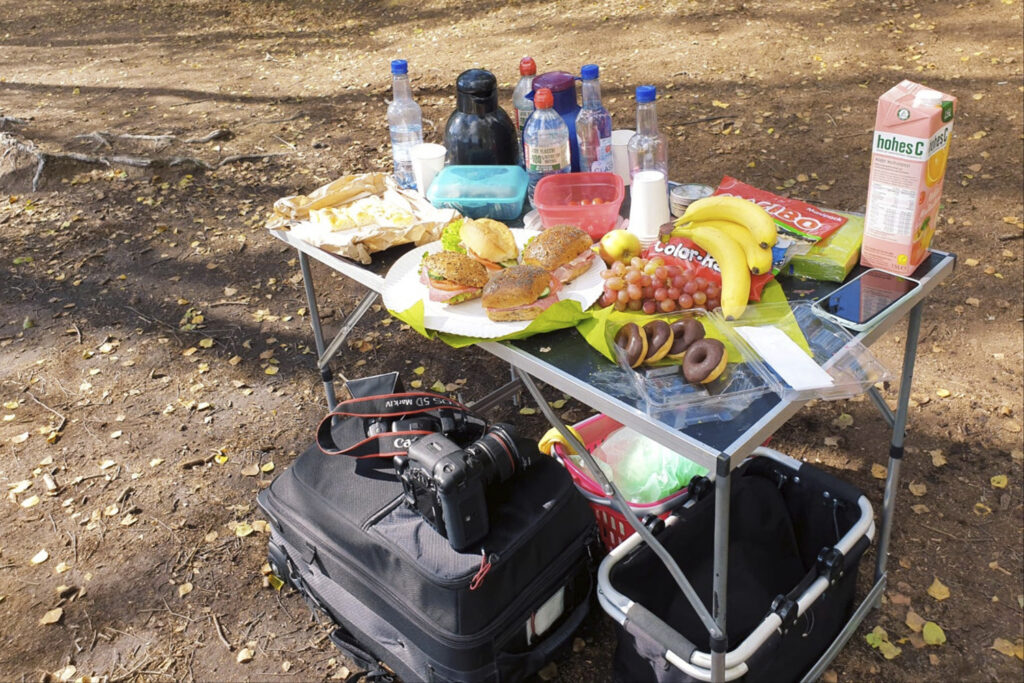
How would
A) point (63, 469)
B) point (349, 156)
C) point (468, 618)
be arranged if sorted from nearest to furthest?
point (468, 618)
point (63, 469)
point (349, 156)

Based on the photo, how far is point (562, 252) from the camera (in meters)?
2.18

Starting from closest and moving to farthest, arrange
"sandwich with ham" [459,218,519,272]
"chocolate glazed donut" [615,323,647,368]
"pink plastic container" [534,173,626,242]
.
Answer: "chocolate glazed donut" [615,323,647,368]
"sandwich with ham" [459,218,519,272]
"pink plastic container" [534,173,626,242]

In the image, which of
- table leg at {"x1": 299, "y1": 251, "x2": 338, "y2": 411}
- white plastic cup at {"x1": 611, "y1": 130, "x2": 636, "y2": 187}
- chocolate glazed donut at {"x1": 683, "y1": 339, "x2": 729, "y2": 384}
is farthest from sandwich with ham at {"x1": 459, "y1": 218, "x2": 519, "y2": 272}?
table leg at {"x1": 299, "y1": 251, "x2": 338, "y2": 411}

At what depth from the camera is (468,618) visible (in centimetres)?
212

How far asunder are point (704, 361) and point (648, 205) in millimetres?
639

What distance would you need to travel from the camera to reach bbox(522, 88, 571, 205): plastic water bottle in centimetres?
250

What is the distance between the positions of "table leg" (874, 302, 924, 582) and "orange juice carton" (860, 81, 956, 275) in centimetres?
20

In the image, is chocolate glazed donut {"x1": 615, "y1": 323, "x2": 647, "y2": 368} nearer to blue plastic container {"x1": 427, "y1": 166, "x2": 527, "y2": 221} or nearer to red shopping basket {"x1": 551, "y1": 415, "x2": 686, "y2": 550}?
red shopping basket {"x1": 551, "y1": 415, "x2": 686, "y2": 550}

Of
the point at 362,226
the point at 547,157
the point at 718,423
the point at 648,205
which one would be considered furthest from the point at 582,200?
the point at 718,423

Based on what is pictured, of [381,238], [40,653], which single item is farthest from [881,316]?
[40,653]

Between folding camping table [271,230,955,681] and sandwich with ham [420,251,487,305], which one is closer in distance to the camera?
folding camping table [271,230,955,681]

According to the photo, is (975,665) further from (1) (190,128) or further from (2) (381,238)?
(1) (190,128)

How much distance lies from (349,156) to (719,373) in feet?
15.9

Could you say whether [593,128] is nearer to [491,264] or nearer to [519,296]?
[491,264]
